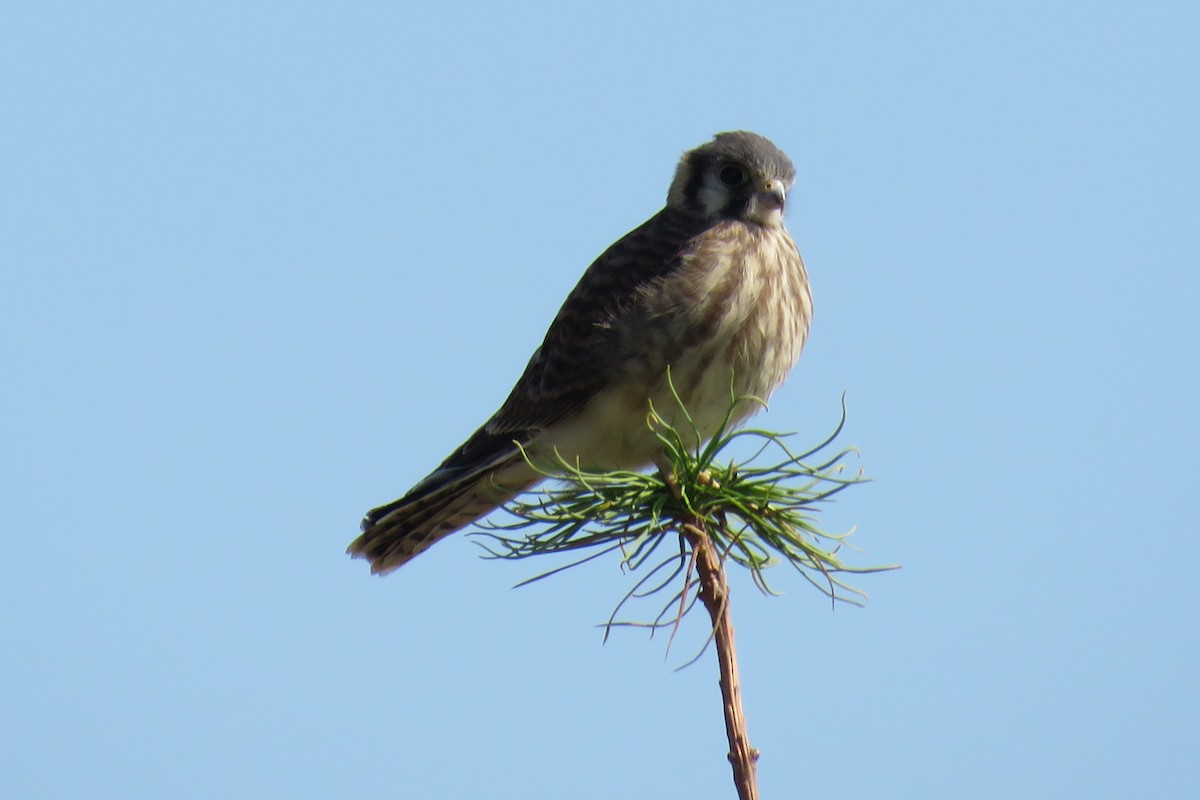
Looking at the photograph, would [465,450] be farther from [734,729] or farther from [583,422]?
[734,729]

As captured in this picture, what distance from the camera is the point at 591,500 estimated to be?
248 centimetres

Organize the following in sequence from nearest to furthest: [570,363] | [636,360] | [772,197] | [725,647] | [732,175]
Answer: [725,647] < [636,360] < [570,363] < [772,197] < [732,175]

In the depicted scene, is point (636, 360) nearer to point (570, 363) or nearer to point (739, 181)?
point (570, 363)

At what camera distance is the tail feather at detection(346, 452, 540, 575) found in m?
3.55

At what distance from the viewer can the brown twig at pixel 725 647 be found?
169cm

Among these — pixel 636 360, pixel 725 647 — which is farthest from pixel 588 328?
pixel 725 647

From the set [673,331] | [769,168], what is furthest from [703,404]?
[769,168]

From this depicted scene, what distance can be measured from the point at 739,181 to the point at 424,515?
1352 millimetres

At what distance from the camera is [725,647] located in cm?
188

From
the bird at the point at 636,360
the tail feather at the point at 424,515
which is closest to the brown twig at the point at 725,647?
the bird at the point at 636,360

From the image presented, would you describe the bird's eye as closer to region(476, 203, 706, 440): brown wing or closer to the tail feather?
region(476, 203, 706, 440): brown wing

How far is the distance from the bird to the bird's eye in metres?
0.07

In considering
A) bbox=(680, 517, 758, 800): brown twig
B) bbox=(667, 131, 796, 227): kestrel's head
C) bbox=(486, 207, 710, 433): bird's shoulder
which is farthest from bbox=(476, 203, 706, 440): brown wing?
bbox=(680, 517, 758, 800): brown twig

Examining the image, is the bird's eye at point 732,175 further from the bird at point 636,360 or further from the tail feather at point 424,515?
the tail feather at point 424,515
